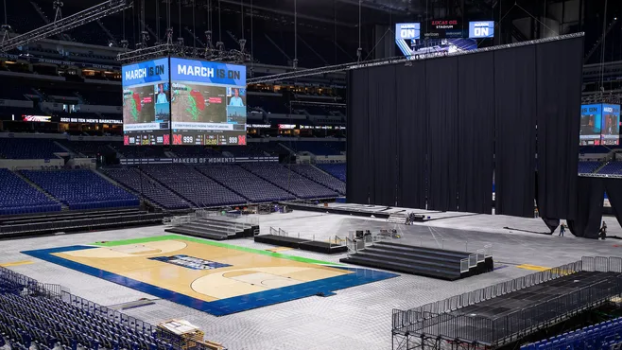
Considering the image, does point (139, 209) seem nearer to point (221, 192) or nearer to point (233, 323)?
point (221, 192)

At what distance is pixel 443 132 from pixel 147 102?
50.6 feet

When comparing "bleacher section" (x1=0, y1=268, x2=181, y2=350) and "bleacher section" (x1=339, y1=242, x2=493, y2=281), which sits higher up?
"bleacher section" (x1=0, y1=268, x2=181, y2=350)

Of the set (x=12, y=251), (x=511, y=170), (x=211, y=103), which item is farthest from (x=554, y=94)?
(x=12, y=251)

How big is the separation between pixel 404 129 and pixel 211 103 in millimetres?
10925

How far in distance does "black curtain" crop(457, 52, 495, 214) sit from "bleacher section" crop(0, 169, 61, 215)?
2613 centimetres

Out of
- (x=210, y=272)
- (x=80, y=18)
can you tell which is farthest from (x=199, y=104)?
(x=210, y=272)

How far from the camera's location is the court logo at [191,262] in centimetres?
2347

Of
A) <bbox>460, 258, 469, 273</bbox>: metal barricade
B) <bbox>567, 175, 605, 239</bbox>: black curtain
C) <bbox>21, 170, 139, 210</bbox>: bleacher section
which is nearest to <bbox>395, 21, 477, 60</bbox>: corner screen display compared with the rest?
<bbox>567, 175, 605, 239</bbox>: black curtain

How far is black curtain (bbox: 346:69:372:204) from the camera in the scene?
109 ft

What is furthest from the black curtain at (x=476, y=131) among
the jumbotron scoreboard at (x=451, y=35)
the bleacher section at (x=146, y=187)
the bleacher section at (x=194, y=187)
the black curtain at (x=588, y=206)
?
the bleacher section at (x=146, y=187)

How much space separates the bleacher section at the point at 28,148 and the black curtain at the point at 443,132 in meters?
31.4

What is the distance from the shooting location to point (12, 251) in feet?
88.8

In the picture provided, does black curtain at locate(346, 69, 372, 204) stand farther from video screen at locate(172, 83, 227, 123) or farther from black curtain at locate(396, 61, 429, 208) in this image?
video screen at locate(172, 83, 227, 123)

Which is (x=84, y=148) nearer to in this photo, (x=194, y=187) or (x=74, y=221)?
(x=194, y=187)
